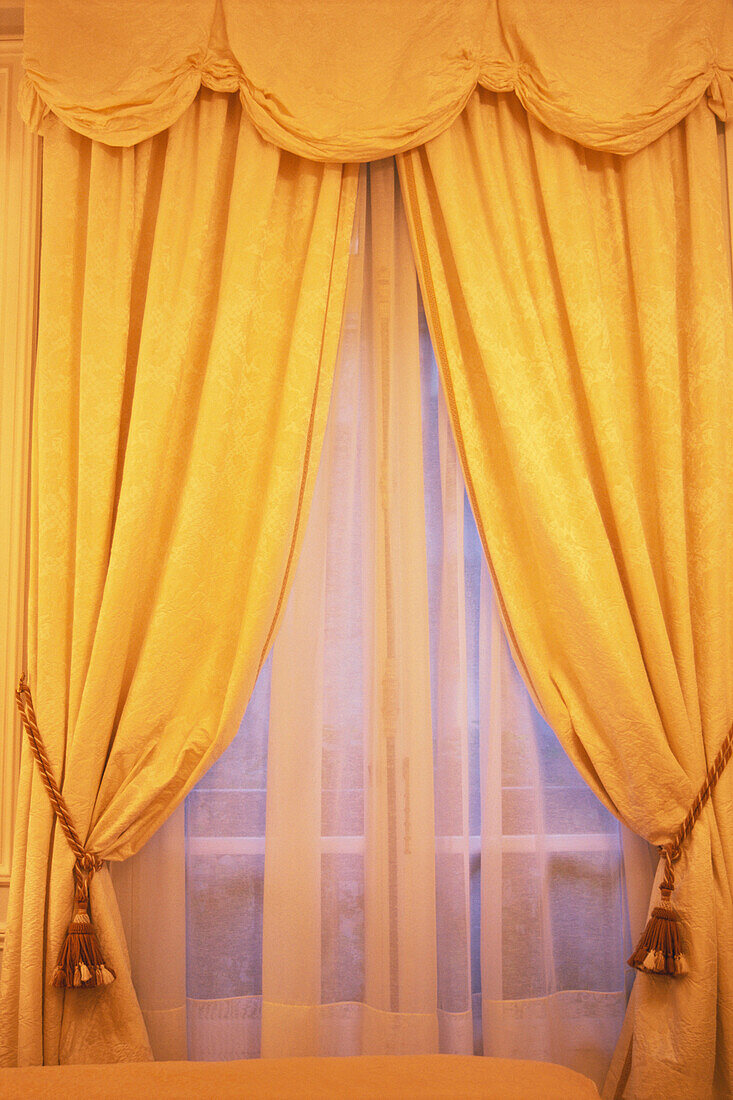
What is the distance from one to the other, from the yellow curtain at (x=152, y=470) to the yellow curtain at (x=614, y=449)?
1.17 feet

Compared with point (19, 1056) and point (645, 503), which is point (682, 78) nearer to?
point (645, 503)

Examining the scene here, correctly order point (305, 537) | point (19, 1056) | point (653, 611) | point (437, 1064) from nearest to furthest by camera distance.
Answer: point (437, 1064) < point (19, 1056) < point (653, 611) < point (305, 537)

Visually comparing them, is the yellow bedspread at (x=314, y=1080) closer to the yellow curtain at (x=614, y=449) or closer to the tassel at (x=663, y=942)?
the tassel at (x=663, y=942)

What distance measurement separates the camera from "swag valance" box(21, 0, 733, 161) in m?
1.84

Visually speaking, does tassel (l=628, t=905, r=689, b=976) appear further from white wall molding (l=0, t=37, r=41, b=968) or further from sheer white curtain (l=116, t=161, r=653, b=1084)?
white wall molding (l=0, t=37, r=41, b=968)

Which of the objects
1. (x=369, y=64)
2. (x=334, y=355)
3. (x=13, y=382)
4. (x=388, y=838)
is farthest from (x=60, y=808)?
(x=369, y=64)

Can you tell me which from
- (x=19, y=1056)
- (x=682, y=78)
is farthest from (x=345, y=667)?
(x=682, y=78)

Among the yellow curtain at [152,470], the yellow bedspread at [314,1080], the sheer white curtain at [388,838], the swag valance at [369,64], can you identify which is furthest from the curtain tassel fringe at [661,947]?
the swag valance at [369,64]

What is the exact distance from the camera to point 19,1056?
165 centimetres

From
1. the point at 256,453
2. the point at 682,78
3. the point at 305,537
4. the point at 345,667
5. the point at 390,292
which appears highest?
the point at 682,78

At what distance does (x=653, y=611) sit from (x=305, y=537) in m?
0.83

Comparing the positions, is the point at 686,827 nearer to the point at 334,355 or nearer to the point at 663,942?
the point at 663,942

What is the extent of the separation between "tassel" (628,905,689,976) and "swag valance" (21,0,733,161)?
1.76 m

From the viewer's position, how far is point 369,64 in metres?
1.86
